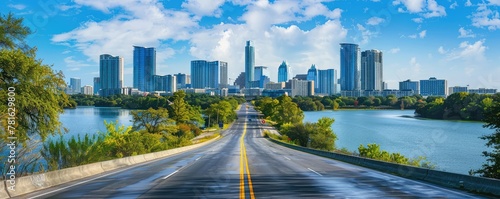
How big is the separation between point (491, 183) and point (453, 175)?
8.02 ft

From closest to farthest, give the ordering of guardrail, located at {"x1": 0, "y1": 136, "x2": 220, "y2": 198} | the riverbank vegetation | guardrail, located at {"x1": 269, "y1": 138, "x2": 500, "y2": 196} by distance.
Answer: guardrail, located at {"x1": 0, "y1": 136, "x2": 220, "y2": 198} < guardrail, located at {"x1": 269, "y1": 138, "x2": 500, "y2": 196} < the riverbank vegetation

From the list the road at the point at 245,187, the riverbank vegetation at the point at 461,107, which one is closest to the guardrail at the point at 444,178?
the road at the point at 245,187

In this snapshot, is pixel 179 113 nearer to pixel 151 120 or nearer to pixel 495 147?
pixel 151 120

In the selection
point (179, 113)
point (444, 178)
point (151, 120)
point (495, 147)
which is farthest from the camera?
A: point (179, 113)

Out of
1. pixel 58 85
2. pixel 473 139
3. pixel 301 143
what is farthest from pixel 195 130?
pixel 58 85

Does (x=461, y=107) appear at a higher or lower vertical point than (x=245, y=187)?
higher

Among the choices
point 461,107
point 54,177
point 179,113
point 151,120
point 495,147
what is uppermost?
point 461,107

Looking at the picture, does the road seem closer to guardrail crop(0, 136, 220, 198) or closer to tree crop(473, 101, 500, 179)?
guardrail crop(0, 136, 220, 198)

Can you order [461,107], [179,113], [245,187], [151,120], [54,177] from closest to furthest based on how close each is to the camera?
[245,187], [54,177], [151,120], [179,113], [461,107]

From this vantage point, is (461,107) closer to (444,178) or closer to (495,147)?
(495,147)

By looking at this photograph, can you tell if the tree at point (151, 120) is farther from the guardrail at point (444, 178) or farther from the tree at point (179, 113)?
the guardrail at point (444, 178)

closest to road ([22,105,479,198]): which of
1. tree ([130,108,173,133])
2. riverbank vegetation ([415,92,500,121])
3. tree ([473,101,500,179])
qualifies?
tree ([473,101,500,179])

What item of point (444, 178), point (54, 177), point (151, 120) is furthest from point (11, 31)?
point (151, 120)

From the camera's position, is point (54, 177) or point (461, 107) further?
point (461, 107)
